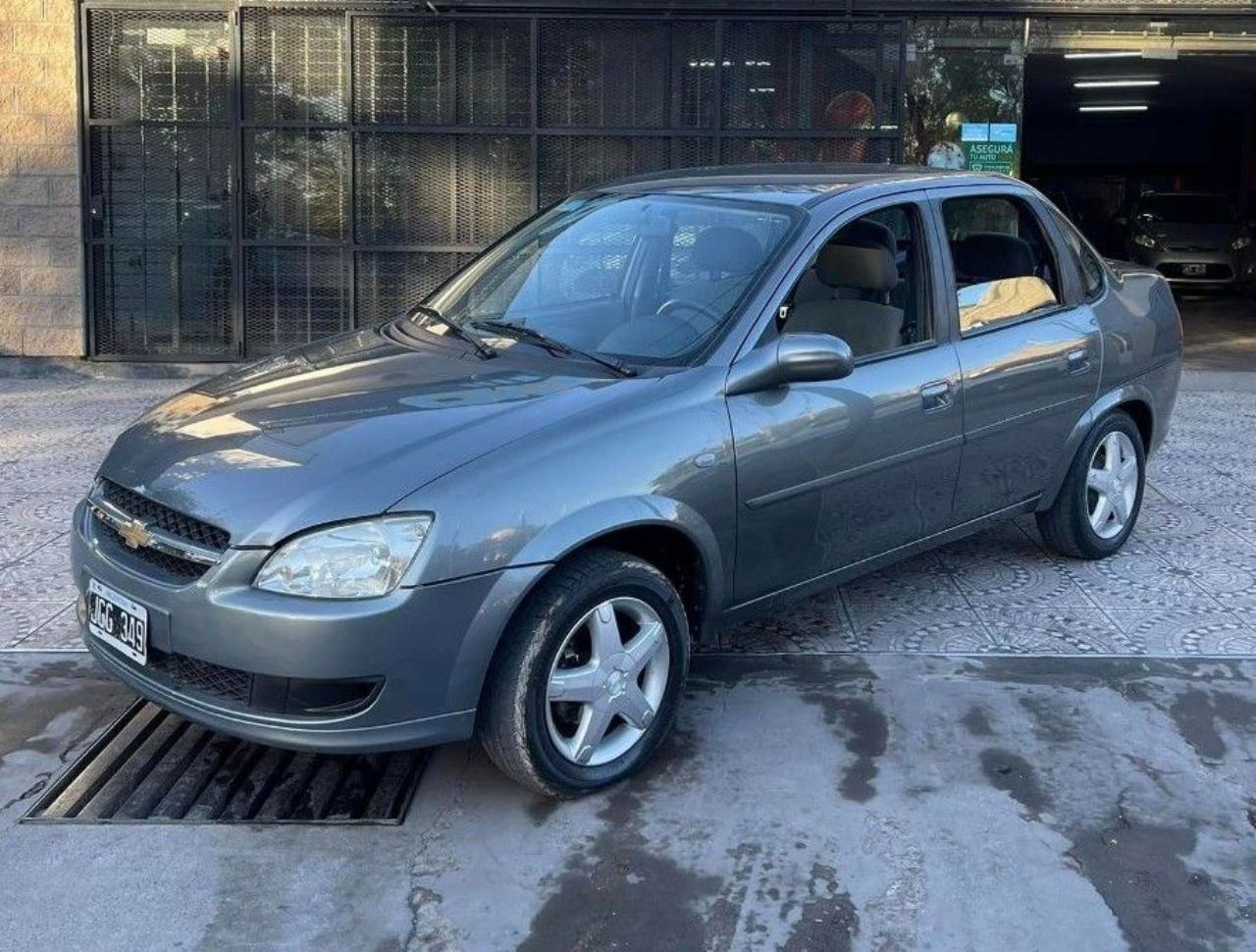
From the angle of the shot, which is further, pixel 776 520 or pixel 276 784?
pixel 776 520

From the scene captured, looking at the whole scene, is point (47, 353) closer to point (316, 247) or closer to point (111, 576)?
point (316, 247)

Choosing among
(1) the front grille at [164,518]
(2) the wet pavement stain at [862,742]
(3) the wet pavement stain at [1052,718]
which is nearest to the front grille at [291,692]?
(1) the front grille at [164,518]

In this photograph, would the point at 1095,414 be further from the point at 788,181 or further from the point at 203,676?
the point at 203,676

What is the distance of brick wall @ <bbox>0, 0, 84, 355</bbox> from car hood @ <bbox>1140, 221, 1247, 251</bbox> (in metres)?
14.5

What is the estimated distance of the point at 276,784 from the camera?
166 inches

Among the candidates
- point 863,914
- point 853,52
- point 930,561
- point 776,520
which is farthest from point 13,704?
point 853,52

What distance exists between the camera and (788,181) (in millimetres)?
5230

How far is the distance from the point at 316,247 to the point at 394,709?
7.68 meters

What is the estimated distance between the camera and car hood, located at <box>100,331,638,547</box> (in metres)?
3.74

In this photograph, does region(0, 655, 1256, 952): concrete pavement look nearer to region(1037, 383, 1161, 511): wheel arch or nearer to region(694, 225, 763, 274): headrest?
region(1037, 383, 1161, 511): wheel arch

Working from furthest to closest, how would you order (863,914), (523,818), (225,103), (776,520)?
(225,103)
(776,520)
(523,818)
(863,914)

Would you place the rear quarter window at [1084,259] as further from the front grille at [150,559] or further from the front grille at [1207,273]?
the front grille at [1207,273]

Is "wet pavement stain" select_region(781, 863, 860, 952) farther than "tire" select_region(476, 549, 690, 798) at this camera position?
No

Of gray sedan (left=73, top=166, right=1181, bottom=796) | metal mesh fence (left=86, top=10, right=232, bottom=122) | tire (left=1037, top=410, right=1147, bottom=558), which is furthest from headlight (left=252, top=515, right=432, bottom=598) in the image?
metal mesh fence (left=86, top=10, right=232, bottom=122)
